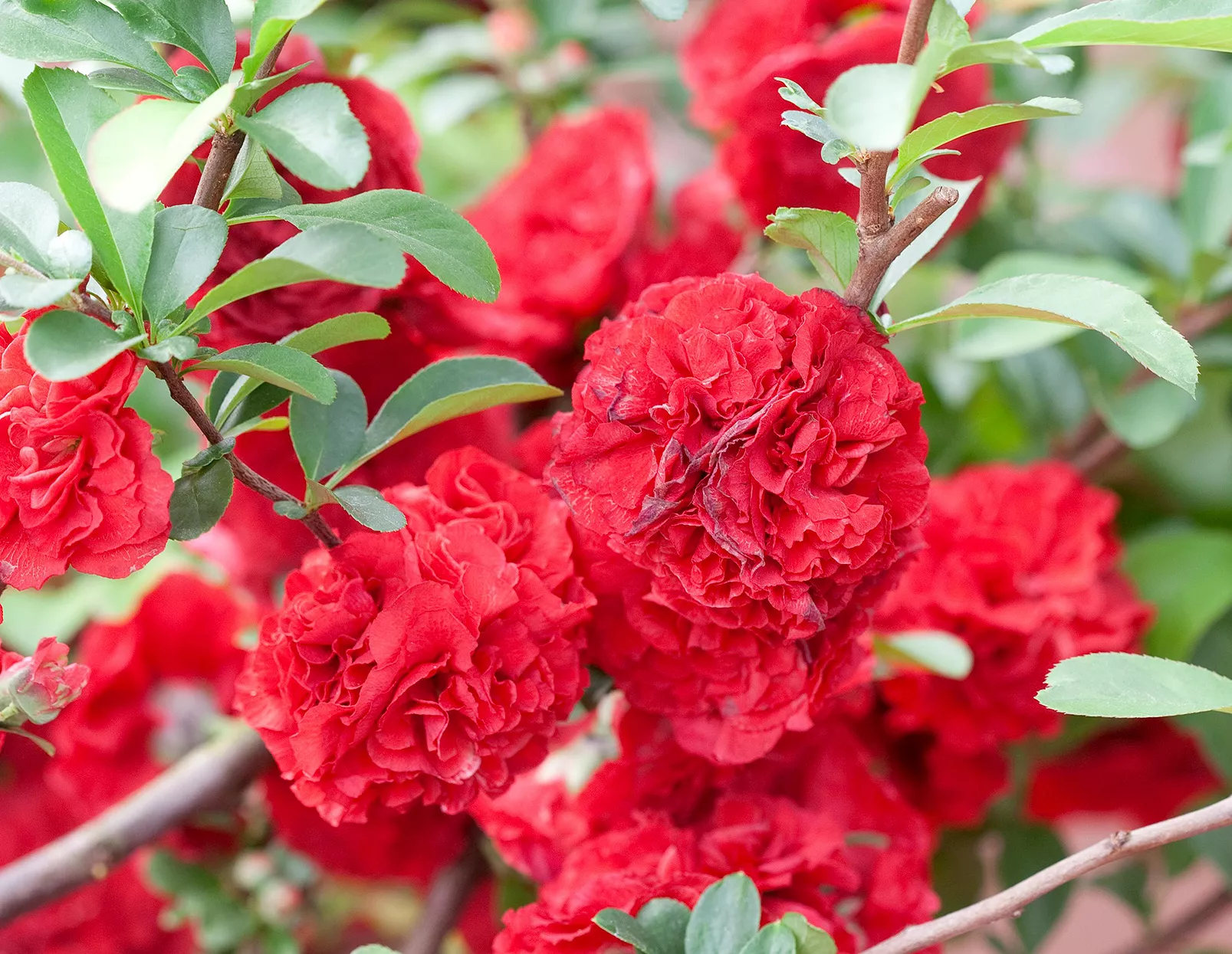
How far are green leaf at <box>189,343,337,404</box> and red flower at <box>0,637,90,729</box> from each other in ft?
0.30

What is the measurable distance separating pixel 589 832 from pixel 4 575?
0.21 m

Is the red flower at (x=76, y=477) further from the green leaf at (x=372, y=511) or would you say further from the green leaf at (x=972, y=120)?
the green leaf at (x=972, y=120)

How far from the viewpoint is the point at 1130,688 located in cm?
31

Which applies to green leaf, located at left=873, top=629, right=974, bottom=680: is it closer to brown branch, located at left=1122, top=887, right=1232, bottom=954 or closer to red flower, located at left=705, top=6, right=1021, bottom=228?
red flower, located at left=705, top=6, right=1021, bottom=228

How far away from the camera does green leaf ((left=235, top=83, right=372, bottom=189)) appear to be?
260 mm

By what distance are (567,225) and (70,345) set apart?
32 cm

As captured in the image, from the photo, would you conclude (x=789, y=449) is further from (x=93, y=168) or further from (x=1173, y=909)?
(x=1173, y=909)

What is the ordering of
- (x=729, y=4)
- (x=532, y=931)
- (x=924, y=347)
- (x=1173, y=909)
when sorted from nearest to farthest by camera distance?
(x=532, y=931) < (x=729, y=4) < (x=924, y=347) < (x=1173, y=909)

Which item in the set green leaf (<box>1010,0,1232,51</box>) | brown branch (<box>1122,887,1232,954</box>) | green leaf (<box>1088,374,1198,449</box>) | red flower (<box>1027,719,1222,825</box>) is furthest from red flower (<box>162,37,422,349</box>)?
brown branch (<box>1122,887,1232,954</box>)

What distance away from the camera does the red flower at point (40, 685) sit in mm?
304

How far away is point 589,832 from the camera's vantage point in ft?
1.33

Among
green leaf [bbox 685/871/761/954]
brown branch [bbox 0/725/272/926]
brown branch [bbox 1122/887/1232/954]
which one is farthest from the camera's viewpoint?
brown branch [bbox 1122/887/1232/954]

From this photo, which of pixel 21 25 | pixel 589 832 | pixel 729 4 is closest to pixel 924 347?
pixel 729 4

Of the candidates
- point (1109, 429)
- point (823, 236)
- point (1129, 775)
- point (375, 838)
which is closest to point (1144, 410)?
point (1109, 429)
